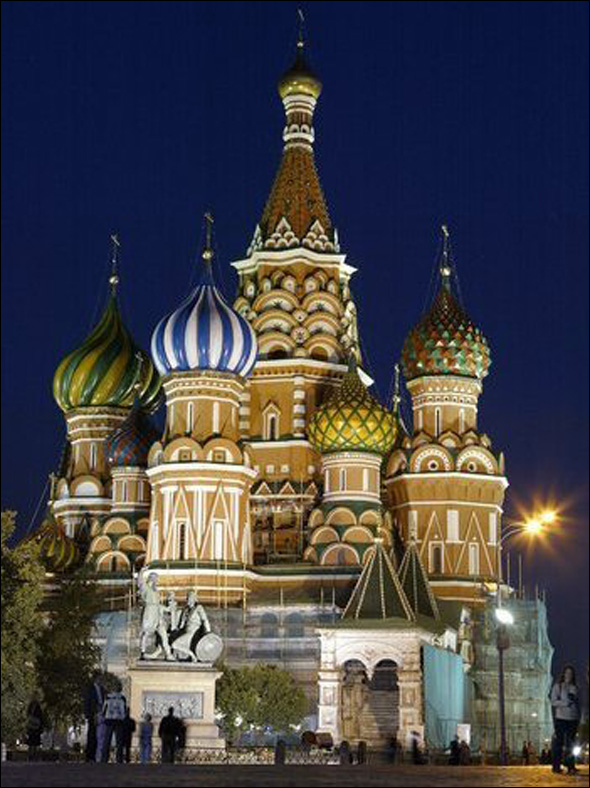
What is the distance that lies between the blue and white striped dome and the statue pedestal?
98.7ft

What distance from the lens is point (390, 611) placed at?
192 feet

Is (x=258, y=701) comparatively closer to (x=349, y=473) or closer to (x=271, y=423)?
(x=349, y=473)

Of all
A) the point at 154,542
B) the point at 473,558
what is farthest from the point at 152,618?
the point at 473,558

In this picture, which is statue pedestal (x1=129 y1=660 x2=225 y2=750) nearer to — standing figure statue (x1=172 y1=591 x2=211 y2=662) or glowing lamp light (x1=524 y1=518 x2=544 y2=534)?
standing figure statue (x1=172 y1=591 x2=211 y2=662)

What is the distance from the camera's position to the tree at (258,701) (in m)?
57.1

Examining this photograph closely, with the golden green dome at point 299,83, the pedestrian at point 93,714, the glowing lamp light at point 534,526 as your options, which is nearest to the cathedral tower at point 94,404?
the golden green dome at point 299,83

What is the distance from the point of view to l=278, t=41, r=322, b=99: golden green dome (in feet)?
253

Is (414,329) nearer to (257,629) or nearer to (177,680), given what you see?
(257,629)

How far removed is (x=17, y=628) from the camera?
35438 millimetres

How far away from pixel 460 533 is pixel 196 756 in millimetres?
35360

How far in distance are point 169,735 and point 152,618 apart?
4475mm

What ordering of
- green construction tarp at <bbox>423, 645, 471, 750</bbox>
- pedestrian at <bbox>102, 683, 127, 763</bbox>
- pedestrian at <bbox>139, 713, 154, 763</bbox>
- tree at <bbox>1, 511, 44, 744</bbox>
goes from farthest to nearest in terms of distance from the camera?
green construction tarp at <bbox>423, 645, 471, 750</bbox>
tree at <bbox>1, 511, 44, 744</bbox>
pedestrian at <bbox>139, 713, 154, 763</bbox>
pedestrian at <bbox>102, 683, 127, 763</bbox>

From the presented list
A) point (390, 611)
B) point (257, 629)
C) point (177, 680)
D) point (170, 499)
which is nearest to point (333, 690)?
point (390, 611)

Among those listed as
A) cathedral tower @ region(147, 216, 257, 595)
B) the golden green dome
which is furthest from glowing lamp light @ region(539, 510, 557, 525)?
the golden green dome
